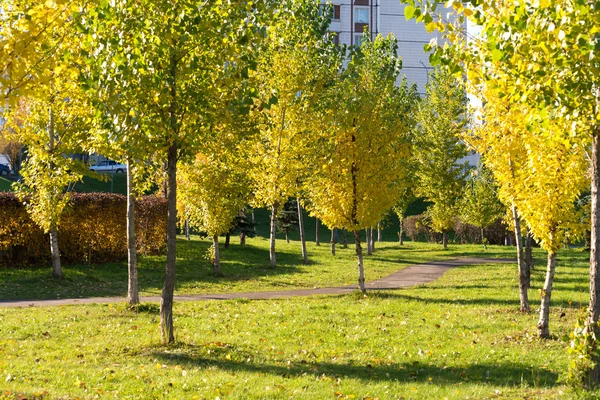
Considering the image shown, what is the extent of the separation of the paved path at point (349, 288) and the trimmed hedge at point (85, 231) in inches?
179

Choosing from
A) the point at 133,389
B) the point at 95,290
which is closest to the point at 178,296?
the point at 95,290

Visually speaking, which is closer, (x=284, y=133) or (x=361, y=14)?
(x=284, y=133)

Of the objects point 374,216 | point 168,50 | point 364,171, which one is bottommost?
point 374,216

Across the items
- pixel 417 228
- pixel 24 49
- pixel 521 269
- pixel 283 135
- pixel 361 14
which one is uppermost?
pixel 361 14

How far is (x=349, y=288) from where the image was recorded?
19344 mm

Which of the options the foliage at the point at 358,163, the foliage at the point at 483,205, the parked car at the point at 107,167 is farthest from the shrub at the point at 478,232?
the parked car at the point at 107,167

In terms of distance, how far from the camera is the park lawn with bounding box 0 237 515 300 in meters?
17.9

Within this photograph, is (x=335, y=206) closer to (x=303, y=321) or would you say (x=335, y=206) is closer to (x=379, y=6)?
(x=303, y=321)

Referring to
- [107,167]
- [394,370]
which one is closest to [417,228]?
[107,167]

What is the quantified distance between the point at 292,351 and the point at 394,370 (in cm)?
191

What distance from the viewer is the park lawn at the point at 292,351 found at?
7301mm

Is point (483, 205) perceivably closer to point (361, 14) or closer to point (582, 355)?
point (361, 14)

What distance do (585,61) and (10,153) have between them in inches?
2252

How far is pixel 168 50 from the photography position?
9.23 m
